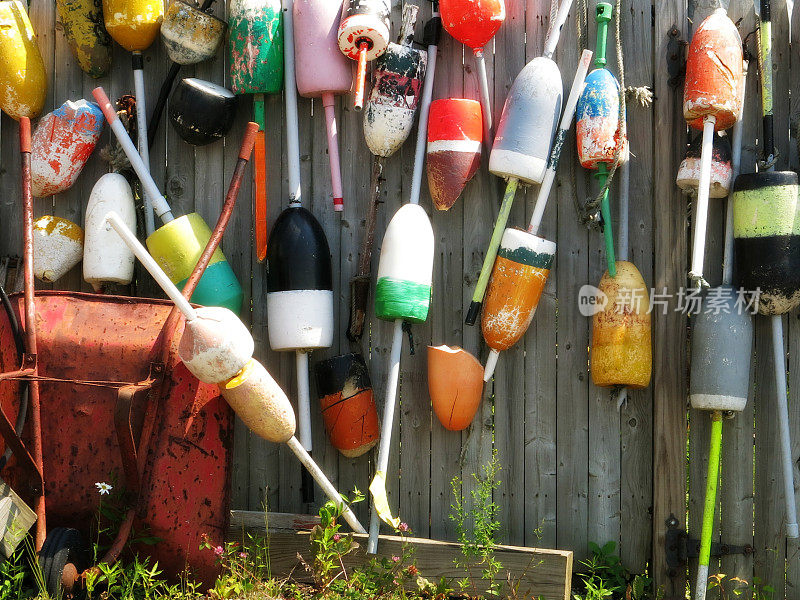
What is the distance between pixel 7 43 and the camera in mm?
3225

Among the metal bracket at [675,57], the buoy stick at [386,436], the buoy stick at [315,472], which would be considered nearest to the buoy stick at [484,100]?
the metal bracket at [675,57]

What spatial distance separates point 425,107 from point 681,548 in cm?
→ 184

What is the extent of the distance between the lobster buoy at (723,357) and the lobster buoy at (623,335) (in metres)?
0.17

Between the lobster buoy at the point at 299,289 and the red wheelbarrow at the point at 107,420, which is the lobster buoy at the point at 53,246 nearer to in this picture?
the red wheelbarrow at the point at 107,420

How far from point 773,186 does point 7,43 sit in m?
2.89

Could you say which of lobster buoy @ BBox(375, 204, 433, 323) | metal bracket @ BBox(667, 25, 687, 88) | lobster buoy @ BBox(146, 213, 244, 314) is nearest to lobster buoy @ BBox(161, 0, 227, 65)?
lobster buoy @ BBox(146, 213, 244, 314)

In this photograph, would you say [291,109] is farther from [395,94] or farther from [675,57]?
[675,57]

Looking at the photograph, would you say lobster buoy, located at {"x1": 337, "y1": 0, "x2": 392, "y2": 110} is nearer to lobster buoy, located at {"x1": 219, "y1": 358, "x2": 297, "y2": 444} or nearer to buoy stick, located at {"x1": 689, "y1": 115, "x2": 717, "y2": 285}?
lobster buoy, located at {"x1": 219, "y1": 358, "x2": 297, "y2": 444}

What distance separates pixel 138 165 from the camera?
10.4 feet

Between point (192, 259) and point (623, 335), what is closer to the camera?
point (623, 335)

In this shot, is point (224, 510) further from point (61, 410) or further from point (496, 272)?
point (496, 272)

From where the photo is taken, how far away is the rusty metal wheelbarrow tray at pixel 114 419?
8.30ft

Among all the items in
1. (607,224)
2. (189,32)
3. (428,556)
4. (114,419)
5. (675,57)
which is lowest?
(428,556)

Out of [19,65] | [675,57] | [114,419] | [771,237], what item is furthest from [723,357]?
[19,65]
